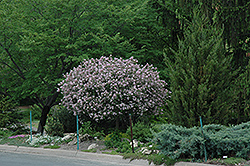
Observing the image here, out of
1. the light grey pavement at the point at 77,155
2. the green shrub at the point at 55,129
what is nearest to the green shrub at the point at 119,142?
the light grey pavement at the point at 77,155

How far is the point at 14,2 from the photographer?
15477 millimetres

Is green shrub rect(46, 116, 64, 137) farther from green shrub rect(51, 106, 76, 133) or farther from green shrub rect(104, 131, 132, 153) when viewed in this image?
green shrub rect(104, 131, 132, 153)

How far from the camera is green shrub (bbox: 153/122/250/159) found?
8.27m

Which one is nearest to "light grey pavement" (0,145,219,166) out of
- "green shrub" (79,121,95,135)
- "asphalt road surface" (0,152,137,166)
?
"asphalt road surface" (0,152,137,166)

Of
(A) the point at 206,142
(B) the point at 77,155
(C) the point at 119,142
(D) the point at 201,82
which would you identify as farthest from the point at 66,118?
(A) the point at 206,142

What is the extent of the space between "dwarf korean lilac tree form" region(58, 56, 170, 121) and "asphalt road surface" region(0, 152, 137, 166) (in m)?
2.11

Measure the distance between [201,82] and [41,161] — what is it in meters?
5.58

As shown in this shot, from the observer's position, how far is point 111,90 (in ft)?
39.1

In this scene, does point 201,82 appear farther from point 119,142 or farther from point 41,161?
point 41,161

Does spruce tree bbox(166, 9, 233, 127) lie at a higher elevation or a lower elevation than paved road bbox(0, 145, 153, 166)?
higher

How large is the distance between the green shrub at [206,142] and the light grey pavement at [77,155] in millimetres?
422

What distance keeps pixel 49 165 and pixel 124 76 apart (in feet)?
14.5

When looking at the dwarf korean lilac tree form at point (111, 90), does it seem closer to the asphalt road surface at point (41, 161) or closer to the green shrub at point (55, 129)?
the green shrub at point (55, 129)

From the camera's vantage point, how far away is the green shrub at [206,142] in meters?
8.27
